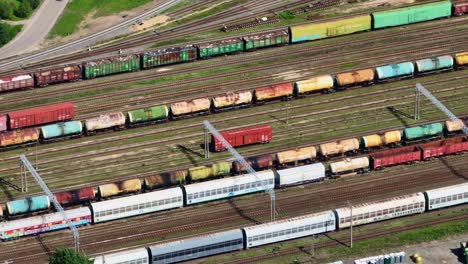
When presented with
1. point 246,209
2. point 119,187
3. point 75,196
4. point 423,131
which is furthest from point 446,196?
point 75,196

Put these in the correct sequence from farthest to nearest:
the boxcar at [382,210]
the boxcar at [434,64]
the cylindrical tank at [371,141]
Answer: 1. the boxcar at [434,64]
2. the cylindrical tank at [371,141]
3. the boxcar at [382,210]

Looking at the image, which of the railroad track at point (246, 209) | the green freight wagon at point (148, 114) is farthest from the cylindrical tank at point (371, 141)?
the green freight wagon at point (148, 114)

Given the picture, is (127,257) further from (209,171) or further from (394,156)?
(394,156)

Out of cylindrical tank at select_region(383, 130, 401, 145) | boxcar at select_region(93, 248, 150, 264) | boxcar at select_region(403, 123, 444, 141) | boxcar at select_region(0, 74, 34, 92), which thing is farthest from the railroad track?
boxcar at select_region(0, 74, 34, 92)

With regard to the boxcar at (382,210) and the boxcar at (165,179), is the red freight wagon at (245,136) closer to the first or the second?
the boxcar at (165,179)

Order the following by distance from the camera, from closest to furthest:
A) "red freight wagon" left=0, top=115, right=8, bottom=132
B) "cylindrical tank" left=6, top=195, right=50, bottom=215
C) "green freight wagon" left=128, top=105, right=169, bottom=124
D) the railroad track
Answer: the railroad track → "cylindrical tank" left=6, top=195, right=50, bottom=215 → "red freight wagon" left=0, top=115, right=8, bottom=132 → "green freight wagon" left=128, top=105, right=169, bottom=124

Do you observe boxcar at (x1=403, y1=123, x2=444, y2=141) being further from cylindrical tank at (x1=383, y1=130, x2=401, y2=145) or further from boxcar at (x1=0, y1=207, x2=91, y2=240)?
boxcar at (x1=0, y1=207, x2=91, y2=240)

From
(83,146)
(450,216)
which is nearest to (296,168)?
(450,216)

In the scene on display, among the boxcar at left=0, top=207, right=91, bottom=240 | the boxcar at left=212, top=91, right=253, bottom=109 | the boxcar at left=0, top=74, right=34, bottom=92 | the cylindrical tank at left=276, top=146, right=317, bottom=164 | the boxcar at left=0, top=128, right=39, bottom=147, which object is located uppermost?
the boxcar at left=0, top=74, right=34, bottom=92
